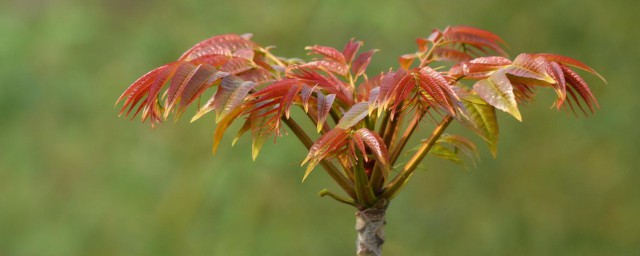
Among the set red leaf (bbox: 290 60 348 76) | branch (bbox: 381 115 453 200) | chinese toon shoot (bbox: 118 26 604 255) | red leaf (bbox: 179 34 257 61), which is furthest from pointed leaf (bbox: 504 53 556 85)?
red leaf (bbox: 179 34 257 61)

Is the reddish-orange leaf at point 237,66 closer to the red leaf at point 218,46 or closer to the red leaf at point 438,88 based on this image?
the red leaf at point 218,46

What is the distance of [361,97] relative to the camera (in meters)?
1.13

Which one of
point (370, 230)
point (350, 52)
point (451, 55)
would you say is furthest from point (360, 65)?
point (370, 230)

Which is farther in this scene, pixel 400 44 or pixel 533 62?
pixel 400 44

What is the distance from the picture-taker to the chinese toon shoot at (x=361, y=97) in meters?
0.93

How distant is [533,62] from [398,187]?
0.82 feet

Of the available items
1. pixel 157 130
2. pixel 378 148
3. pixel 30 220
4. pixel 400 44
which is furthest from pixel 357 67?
pixel 30 220

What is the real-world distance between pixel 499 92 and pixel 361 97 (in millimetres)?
253

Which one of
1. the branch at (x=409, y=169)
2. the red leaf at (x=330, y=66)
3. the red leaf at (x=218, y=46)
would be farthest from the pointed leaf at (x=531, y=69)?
the red leaf at (x=218, y=46)

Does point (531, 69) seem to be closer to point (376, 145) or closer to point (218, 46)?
point (376, 145)

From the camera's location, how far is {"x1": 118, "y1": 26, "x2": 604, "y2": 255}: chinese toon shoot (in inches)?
36.5

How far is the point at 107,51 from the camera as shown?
2.17 metres

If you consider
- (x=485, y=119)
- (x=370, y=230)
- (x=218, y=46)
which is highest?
(x=218, y=46)

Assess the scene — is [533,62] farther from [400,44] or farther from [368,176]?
[400,44]
